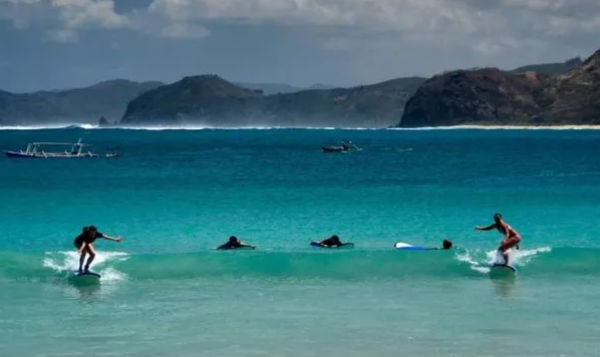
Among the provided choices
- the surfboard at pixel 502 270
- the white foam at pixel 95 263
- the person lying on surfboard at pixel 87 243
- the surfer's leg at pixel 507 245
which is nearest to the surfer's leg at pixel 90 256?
the person lying on surfboard at pixel 87 243

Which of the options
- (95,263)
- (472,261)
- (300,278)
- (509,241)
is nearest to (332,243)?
(472,261)

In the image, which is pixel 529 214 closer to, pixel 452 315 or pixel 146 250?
pixel 146 250

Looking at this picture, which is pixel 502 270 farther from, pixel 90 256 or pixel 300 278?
pixel 90 256

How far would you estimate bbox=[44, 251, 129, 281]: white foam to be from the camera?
1200 inches

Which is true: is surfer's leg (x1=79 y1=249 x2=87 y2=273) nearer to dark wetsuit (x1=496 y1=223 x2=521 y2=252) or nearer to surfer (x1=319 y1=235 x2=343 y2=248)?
surfer (x1=319 y1=235 x2=343 y2=248)

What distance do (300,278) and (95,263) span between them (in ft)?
21.3

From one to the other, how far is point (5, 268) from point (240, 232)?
13.1m

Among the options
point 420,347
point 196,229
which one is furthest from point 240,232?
point 420,347

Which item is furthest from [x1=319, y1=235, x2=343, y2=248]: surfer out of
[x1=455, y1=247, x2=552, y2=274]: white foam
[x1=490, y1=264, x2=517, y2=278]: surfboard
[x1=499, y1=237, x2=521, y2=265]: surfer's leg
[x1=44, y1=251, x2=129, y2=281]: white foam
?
[x1=499, y1=237, x2=521, y2=265]: surfer's leg

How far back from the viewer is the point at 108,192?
217 ft

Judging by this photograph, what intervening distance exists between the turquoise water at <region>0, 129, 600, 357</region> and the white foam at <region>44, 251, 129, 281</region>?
0.07 metres

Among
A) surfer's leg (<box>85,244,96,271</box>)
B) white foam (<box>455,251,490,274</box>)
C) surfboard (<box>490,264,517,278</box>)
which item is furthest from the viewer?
white foam (<box>455,251,490,274</box>)

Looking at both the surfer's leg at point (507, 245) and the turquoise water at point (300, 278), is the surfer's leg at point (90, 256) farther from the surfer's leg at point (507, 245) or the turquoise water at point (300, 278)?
the surfer's leg at point (507, 245)

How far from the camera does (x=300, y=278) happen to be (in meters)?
30.1
